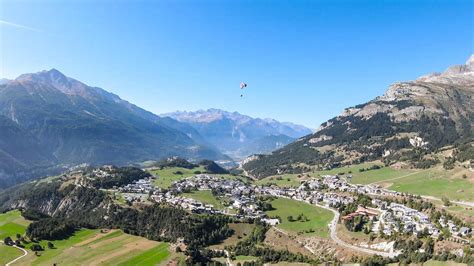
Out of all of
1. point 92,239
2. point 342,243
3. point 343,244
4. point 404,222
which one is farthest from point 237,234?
point 404,222

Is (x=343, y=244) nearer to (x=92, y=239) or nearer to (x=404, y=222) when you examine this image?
(x=404, y=222)

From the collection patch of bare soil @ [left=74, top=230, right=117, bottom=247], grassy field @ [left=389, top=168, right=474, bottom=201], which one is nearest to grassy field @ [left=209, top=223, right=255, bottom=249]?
patch of bare soil @ [left=74, top=230, right=117, bottom=247]

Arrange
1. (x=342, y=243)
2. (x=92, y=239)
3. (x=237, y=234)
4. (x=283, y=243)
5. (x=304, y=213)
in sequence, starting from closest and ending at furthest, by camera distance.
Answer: (x=342, y=243) < (x=92, y=239) < (x=283, y=243) < (x=237, y=234) < (x=304, y=213)

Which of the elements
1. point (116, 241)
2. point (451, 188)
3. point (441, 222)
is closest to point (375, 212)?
point (441, 222)

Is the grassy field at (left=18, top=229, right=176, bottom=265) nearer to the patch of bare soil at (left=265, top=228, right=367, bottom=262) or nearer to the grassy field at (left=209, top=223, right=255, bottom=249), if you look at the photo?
the grassy field at (left=209, top=223, right=255, bottom=249)

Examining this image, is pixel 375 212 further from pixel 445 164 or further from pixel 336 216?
pixel 445 164

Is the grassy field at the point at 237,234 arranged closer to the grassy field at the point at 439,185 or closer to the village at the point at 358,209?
the village at the point at 358,209
